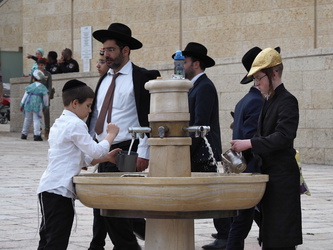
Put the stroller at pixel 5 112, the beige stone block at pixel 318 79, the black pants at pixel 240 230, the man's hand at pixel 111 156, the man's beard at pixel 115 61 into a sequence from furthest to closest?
the stroller at pixel 5 112 < the beige stone block at pixel 318 79 < the man's beard at pixel 115 61 < the black pants at pixel 240 230 < the man's hand at pixel 111 156

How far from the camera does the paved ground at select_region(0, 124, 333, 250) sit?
7238 millimetres

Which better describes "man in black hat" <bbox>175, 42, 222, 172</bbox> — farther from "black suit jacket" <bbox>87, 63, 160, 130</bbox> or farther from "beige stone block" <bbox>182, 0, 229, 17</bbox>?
"beige stone block" <bbox>182, 0, 229, 17</bbox>

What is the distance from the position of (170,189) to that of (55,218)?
1237 mm

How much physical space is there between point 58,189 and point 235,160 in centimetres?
116

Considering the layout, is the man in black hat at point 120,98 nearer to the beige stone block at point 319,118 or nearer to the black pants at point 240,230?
the black pants at point 240,230

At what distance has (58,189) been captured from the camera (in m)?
5.40

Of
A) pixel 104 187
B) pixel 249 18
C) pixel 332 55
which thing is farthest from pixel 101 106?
pixel 249 18

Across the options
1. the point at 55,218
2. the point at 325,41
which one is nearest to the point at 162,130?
the point at 55,218

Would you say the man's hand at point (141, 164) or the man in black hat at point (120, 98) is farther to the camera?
the man in black hat at point (120, 98)

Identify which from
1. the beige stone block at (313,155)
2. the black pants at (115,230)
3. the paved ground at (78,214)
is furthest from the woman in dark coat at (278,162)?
the beige stone block at (313,155)

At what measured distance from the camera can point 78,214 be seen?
8.88 metres

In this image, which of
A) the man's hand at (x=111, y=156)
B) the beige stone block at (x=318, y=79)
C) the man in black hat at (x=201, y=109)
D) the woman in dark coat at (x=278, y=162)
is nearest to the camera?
the woman in dark coat at (x=278, y=162)

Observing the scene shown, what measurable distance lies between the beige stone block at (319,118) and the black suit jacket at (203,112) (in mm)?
8004

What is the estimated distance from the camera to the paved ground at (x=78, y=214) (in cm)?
724
